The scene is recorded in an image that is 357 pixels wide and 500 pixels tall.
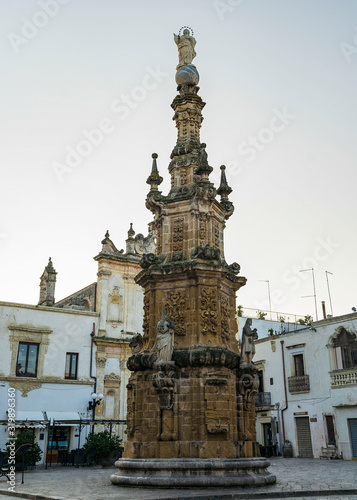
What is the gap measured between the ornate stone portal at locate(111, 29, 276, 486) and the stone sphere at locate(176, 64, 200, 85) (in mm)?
2460

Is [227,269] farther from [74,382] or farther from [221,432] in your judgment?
[74,382]

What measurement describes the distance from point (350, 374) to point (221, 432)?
638 inches

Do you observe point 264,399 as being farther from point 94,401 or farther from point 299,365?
point 94,401

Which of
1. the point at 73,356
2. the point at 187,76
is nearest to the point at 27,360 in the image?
the point at 73,356

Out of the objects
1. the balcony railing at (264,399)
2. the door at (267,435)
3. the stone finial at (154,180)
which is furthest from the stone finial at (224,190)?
the door at (267,435)

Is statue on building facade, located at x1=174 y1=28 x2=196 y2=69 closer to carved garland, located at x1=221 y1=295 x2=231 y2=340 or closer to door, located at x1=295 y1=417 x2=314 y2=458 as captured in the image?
carved garland, located at x1=221 y1=295 x2=231 y2=340

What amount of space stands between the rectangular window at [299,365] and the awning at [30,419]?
1464 cm

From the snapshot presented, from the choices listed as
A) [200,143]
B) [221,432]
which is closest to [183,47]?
[200,143]

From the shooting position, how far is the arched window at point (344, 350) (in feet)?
89.2

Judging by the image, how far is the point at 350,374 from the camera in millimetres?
26078

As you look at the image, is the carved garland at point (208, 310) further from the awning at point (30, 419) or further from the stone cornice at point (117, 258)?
the stone cornice at point (117, 258)

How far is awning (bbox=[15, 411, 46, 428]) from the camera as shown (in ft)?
80.2

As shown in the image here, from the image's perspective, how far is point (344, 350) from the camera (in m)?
27.5

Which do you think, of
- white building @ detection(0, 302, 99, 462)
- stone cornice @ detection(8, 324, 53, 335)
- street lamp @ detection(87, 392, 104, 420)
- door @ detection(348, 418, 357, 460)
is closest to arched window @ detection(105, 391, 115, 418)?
street lamp @ detection(87, 392, 104, 420)
